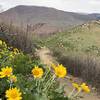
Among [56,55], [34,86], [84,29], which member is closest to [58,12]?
[84,29]

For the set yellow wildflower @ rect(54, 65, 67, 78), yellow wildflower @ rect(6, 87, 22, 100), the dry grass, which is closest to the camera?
yellow wildflower @ rect(6, 87, 22, 100)

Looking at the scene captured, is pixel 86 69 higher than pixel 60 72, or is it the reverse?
pixel 60 72

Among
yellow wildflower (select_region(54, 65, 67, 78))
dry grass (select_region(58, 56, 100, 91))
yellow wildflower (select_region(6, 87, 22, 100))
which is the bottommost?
dry grass (select_region(58, 56, 100, 91))

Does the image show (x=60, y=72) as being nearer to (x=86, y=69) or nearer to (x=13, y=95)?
(x=13, y=95)

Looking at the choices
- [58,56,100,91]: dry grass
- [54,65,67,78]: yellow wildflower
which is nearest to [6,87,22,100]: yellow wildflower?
[54,65,67,78]: yellow wildflower

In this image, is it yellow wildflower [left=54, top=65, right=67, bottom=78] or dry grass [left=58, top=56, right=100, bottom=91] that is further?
dry grass [left=58, top=56, right=100, bottom=91]

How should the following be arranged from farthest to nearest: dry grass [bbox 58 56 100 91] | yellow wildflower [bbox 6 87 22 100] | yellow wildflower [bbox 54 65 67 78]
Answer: dry grass [bbox 58 56 100 91]
yellow wildflower [bbox 54 65 67 78]
yellow wildflower [bbox 6 87 22 100]

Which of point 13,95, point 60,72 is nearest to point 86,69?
point 60,72

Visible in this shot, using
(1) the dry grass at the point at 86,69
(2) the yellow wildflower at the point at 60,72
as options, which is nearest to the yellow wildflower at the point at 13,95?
(2) the yellow wildflower at the point at 60,72

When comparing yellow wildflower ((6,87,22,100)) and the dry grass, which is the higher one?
yellow wildflower ((6,87,22,100))

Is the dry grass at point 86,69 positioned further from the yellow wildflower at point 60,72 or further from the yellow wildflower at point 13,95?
the yellow wildflower at point 13,95

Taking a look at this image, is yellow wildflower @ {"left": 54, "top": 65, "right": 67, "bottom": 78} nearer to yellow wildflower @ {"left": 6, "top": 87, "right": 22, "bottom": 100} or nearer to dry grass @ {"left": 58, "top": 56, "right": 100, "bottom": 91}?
yellow wildflower @ {"left": 6, "top": 87, "right": 22, "bottom": 100}

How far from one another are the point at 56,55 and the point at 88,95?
31.0 feet

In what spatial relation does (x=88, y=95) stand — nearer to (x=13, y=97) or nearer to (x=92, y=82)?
(x=92, y=82)
